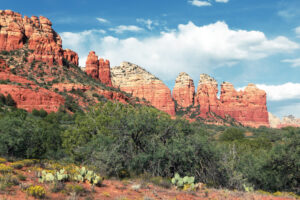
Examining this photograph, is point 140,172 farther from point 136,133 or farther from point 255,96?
point 255,96

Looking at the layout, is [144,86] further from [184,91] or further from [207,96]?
[207,96]

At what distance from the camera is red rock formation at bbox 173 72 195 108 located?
5684 inches

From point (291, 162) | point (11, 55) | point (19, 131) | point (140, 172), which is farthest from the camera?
point (11, 55)

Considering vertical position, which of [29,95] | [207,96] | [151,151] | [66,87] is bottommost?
[151,151]

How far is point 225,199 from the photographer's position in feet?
36.3

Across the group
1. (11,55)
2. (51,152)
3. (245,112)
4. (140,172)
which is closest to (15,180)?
(140,172)

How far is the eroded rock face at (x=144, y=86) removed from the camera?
130 metres

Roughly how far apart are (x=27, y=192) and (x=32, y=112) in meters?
51.0

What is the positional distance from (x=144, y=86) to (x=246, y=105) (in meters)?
62.6

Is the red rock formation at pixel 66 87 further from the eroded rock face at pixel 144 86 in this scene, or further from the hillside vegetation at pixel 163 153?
the eroded rock face at pixel 144 86

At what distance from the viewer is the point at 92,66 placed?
115562 mm

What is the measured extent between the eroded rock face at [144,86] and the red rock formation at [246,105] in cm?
3442

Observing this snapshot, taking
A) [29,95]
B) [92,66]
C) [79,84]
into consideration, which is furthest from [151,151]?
[92,66]

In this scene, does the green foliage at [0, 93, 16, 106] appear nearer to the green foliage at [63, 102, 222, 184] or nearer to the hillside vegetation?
the hillside vegetation
